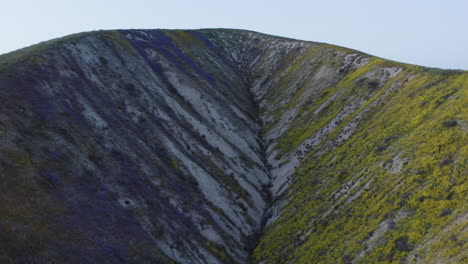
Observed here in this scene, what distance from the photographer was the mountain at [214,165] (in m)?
24.3

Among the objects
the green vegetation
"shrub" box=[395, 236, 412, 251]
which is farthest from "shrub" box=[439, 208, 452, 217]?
"shrub" box=[395, 236, 412, 251]

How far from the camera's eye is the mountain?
955 inches

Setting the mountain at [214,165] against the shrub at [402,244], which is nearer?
the shrub at [402,244]

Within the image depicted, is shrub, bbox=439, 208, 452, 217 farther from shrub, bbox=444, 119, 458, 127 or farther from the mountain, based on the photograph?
shrub, bbox=444, 119, 458, 127

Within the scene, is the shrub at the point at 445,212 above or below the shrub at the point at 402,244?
below

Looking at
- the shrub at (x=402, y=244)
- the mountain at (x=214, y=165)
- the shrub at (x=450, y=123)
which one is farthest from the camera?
the shrub at (x=450, y=123)

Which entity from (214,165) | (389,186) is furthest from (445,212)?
(214,165)

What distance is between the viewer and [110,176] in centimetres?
3284

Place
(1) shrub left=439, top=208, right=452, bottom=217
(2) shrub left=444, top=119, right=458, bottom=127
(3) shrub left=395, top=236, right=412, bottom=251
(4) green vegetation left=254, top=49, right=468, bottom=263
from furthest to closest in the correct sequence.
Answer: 1. (2) shrub left=444, top=119, right=458, bottom=127
2. (4) green vegetation left=254, top=49, right=468, bottom=263
3. (1) shrub left=439, top=208, right=452, bottom=217
4. (3) shrub left=395, top=236, right=412, bottom=251


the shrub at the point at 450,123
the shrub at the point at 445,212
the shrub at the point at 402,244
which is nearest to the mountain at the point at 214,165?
the shrub at the point at 402,244

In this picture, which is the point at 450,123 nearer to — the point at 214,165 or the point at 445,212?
the point at 445,212

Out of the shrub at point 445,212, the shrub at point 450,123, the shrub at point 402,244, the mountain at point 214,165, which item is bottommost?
the shrub at point 445,212

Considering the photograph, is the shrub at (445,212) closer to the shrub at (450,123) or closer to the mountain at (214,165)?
the mountain at (214,165)

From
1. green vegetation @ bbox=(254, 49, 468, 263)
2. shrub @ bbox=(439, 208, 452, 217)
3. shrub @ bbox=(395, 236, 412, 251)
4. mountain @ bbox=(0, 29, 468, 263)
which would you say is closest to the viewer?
shrub @ bbox=(395, 236, 412, 251)
